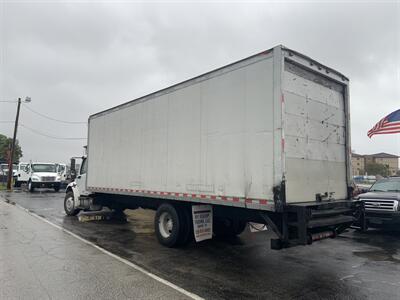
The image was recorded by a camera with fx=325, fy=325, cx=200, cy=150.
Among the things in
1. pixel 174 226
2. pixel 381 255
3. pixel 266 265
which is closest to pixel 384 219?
pixel 381 255

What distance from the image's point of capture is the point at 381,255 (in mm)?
7625

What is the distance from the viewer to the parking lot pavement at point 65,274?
474cm

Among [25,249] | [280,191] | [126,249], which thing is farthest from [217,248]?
[25,249]

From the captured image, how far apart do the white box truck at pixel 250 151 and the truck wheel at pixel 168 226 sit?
2cm

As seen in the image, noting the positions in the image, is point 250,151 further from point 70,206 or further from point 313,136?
point 70,206

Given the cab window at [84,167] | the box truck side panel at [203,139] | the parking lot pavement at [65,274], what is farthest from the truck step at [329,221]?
the cab window at [84,167]

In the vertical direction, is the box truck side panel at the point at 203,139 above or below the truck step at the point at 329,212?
above

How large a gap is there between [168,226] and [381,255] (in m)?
5.11

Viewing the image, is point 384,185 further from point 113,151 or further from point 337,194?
point 113,151

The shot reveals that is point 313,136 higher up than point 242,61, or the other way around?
point 242,61

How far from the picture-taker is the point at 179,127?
7809mm

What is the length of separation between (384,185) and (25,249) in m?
11.1

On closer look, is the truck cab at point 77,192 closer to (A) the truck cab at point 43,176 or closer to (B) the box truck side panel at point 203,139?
(B) the box truck side panel at point 203,139

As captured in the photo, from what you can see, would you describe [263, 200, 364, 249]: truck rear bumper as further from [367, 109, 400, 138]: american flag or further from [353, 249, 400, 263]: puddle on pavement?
[367, 109, 400, 138]: american flag
